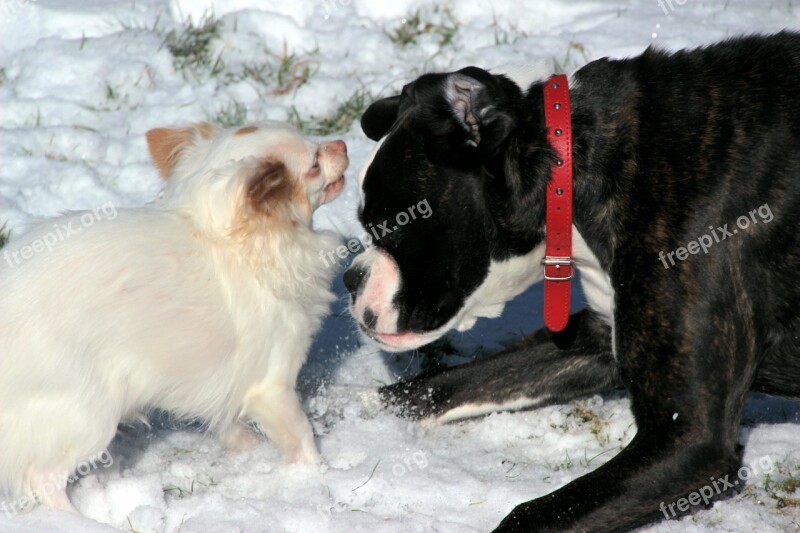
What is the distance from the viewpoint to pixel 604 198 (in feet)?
11.2

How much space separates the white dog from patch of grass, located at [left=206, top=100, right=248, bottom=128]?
6.03 feet

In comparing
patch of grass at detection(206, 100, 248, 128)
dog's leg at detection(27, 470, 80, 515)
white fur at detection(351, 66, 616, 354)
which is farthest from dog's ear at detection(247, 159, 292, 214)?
patch of grass at detection(206, 100, 248, 128)

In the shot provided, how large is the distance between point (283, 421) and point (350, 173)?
212 centimetres

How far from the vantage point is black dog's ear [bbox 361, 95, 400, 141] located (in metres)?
3.83

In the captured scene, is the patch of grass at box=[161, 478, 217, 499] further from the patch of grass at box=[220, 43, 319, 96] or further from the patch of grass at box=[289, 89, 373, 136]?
the patch of grass at box=[220, 43, 319, 96]

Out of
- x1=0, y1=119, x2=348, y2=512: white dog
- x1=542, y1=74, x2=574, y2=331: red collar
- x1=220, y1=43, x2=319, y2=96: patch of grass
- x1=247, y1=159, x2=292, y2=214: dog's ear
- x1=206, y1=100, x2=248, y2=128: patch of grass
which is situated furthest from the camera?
x1=220, y1=43, x2=319, y2=96: patch of grass

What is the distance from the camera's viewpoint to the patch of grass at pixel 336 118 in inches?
238

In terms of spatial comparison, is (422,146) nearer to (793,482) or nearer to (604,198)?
(604,198)

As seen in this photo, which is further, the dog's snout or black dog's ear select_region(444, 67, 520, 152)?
the dog's snout

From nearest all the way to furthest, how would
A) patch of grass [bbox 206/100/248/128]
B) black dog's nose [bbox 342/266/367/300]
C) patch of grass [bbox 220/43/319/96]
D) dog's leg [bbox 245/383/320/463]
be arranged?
black dog's nose [bbox 342/266/367/300], dog's leg [bbox 245/383/320/463], patch of grass [bbox 206/100/248/128], patch of grass [bbox 220/43/319/96]

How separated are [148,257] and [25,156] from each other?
8.53 feet

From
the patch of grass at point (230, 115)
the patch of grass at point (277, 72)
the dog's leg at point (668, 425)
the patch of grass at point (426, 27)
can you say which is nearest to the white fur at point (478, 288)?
the dog's leg at point (668, 425)

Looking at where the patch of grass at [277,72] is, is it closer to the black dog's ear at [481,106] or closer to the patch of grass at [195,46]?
the patch of grass at [195,46]

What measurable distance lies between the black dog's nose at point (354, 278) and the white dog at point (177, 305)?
171 mm
